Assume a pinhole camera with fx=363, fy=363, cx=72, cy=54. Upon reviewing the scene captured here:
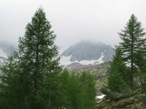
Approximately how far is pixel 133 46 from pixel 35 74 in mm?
24814

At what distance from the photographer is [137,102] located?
42.9m

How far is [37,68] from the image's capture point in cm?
3381

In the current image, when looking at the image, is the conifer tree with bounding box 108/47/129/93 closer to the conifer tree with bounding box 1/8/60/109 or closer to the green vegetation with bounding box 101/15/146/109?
the green vegetation with bounding box 101/15/146/109

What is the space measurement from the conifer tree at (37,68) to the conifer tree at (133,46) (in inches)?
852

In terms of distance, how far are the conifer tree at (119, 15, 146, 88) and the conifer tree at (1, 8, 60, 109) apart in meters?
21.6

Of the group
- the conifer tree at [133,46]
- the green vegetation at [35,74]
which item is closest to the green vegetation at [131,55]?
the conifer tree at [133,46]

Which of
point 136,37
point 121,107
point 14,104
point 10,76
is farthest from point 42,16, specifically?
point 136,37

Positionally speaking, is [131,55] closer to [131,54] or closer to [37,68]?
[131,54]

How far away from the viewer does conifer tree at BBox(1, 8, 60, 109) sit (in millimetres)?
32719

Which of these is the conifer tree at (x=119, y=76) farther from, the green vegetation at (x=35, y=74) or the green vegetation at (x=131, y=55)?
the green vegetation at (x=35, y=74)

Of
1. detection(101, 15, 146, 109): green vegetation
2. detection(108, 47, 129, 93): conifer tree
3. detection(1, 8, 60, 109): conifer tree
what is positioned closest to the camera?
detection(1, 8, 60, 109): conifer tree

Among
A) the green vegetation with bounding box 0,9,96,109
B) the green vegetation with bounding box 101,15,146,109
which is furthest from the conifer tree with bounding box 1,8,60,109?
the green vegetation with bounding box 101,15,146,109

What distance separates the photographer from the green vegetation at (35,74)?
1292 inches

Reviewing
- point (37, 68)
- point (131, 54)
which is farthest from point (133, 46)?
point (37, 68)
